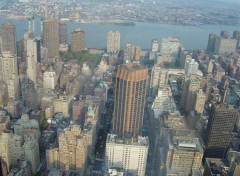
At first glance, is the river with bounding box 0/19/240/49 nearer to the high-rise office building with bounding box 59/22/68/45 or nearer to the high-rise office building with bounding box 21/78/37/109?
the high-rise office building with bounding box 59/22/68/45

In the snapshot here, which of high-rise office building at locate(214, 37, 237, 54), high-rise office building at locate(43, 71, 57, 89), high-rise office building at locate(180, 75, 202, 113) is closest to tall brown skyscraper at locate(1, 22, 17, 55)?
high-rise office building at locate(43, 71, 57, 89)

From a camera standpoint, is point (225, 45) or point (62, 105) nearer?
point (62, 105)

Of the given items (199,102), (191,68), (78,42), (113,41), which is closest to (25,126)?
(199,102)

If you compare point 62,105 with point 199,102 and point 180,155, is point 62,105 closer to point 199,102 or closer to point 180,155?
point 199,102

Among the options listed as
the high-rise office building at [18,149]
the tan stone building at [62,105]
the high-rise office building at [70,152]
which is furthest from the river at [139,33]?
the high-rise office building at [70,152]

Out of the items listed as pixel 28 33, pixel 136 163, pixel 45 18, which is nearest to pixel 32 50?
pixel 28 33
